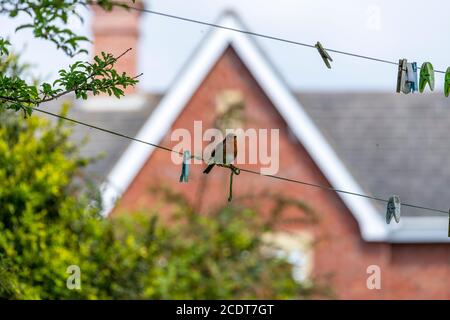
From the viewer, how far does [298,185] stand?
56.0 feet

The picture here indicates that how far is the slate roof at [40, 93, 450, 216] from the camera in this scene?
1820 centimetres

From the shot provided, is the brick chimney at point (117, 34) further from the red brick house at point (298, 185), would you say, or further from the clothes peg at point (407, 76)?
the clothes peg at point (407, 76)

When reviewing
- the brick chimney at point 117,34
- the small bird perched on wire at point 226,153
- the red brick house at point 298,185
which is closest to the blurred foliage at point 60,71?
the small bird perched on wire at point 226,153

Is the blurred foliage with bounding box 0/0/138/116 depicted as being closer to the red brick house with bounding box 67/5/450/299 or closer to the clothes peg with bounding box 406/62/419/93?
the clothes peg with bounding box 406/62/419/93

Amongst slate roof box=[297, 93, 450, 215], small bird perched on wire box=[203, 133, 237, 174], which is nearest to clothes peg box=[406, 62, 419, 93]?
small bird perched on wire box=[203, 133, 237, 174]

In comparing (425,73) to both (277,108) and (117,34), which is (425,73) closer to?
(277,108)

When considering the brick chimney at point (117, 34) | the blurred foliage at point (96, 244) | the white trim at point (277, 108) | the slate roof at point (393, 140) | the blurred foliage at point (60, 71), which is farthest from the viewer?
the brick chimney at point (117, 34)

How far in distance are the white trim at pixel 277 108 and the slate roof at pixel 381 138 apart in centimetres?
36

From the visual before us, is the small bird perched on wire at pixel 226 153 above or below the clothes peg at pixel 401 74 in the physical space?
below

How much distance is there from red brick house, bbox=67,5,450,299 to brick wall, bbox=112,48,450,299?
0.05ft

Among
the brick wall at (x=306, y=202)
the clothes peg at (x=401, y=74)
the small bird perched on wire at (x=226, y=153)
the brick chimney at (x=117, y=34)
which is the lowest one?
the small bird perched on wire at (x=226, y=153)

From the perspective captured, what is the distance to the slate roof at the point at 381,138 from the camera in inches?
717

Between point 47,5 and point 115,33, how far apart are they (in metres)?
16.4
